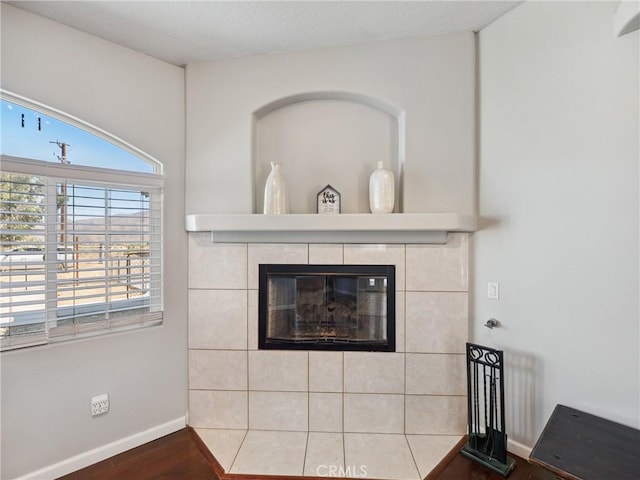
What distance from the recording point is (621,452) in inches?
45.2

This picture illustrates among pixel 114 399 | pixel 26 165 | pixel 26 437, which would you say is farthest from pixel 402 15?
pixel 26 437

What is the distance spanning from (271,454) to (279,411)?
0.25 meters

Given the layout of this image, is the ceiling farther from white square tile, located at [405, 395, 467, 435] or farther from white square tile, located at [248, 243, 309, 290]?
white square tile, located at [405, 395, 467, 435]

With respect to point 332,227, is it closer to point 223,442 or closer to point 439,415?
point 439,415

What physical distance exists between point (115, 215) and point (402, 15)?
202cm

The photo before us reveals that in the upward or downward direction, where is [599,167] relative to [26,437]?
upward

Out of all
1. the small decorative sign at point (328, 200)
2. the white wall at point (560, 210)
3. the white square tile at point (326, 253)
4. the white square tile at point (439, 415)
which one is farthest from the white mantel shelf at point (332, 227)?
the white square tile at point (439, 415)

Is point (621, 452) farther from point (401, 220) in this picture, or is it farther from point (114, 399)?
point (114, 399)

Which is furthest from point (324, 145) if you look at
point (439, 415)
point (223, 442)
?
point (223, 442)

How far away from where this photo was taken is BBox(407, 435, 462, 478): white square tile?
1.60 m

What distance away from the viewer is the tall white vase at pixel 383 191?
1.77 metres

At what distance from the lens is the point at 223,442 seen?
180 cm

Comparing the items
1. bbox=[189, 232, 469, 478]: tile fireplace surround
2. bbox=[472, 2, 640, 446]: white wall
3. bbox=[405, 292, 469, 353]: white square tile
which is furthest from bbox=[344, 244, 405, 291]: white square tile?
bbox=[472, 2, 640, 446]: white wall

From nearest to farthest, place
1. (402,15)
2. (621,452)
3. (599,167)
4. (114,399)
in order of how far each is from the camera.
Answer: (621,452) → (599,167) → (402,15) → (114,399)
